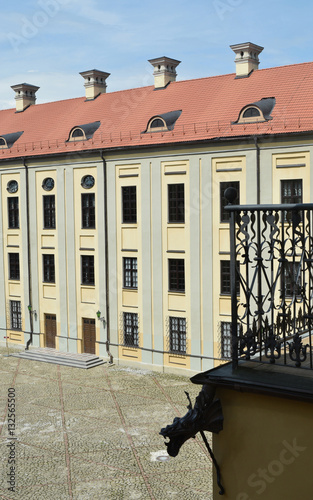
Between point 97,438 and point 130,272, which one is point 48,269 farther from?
point 97,438

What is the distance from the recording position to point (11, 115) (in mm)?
40406

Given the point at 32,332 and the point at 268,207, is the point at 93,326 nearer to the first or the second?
the point at 32,332

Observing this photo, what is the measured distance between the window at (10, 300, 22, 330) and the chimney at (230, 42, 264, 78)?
18377 millimetres

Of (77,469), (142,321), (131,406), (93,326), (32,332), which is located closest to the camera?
(77,469)

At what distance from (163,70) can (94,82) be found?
5.41 meters

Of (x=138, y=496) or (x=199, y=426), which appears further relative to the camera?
(x=138, y=496)

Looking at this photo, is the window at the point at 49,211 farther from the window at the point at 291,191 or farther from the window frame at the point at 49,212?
the window at the point at 291,191

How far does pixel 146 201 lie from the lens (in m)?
28.3

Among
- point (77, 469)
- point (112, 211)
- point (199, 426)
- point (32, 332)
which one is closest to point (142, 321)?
point (112, 211)

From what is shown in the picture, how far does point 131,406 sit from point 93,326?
842 cm

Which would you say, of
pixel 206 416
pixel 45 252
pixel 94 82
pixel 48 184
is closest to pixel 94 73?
pixel 94 82

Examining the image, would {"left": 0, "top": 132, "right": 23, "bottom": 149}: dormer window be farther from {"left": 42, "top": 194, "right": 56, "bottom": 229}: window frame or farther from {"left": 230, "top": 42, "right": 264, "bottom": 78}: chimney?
{"left": 230, "top": 42, "right": 264, "bottom": 78}: chimney

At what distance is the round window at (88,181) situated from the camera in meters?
30.5

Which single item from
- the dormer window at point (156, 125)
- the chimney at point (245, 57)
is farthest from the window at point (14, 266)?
the chimney at point (245, 57)
